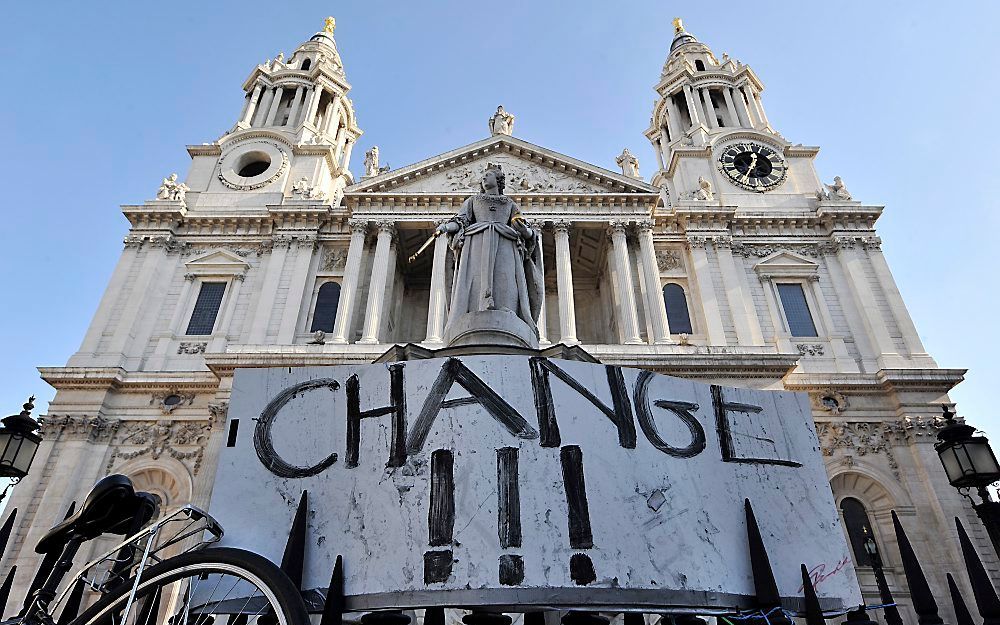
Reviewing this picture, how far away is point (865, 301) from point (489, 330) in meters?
21.0

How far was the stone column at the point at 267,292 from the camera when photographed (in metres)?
22.3

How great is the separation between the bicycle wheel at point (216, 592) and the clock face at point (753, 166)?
92.6 feet

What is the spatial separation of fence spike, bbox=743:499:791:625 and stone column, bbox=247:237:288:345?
19855 millimetres

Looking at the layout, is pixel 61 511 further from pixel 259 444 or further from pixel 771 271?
pixel 771 271

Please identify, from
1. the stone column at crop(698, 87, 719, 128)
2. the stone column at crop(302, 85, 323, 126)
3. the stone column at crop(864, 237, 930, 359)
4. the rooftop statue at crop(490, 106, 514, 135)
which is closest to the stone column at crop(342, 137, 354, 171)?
the stone column at crop(302, 85, 323, 126)

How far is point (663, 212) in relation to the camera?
25922 millimetres

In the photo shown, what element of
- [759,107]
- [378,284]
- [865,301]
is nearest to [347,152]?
[378,284]

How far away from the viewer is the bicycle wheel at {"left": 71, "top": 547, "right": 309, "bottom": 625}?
349cm

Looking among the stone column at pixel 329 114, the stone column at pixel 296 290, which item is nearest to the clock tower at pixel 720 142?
the stone column at pixel 296 290

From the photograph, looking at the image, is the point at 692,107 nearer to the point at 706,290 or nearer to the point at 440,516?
the point at 706,290

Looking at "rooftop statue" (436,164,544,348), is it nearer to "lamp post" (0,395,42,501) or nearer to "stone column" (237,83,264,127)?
"lamp post" (0,395,42,501)

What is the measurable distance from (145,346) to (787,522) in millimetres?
23104

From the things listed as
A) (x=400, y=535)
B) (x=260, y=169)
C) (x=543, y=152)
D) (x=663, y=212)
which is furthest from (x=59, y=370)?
(x=663, y=212)

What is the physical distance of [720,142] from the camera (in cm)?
3069
